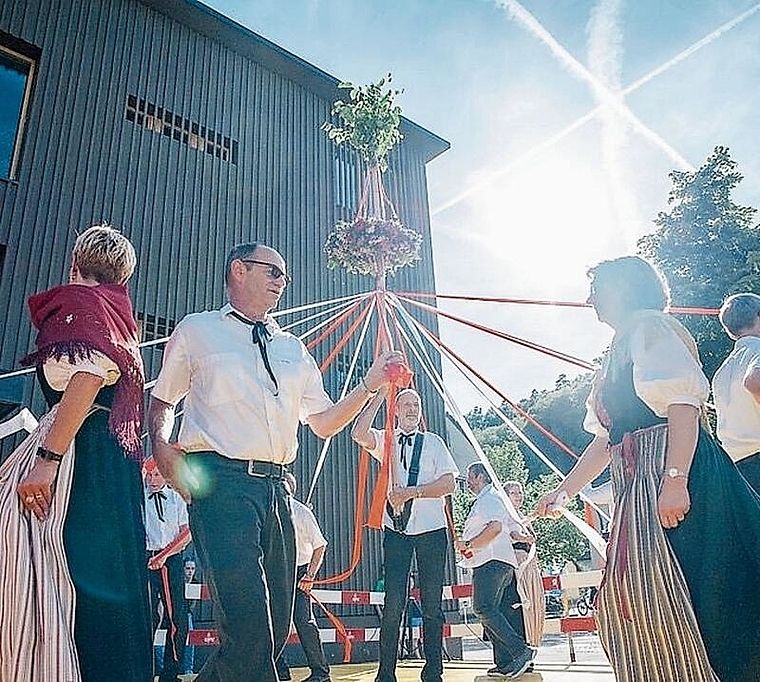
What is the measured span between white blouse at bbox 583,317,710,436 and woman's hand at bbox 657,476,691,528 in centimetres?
27

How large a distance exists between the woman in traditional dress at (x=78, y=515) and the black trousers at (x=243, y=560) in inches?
10.0

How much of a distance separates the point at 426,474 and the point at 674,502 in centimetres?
254

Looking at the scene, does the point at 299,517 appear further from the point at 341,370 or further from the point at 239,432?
the point at 341,370

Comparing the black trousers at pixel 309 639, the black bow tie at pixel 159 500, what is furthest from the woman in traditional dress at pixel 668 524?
the black bow tie at pixel 159 500

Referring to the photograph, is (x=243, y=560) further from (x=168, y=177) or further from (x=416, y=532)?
(x=168, y=177)

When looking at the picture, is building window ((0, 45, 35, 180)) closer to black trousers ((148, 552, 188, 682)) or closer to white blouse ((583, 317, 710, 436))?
black trousers ((148, 552, 188, 682))

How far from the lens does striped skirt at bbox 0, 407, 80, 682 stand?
2.33 metres

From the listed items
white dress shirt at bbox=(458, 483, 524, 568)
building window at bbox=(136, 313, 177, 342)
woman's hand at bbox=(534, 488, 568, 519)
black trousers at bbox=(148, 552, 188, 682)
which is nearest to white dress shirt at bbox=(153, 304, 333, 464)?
woman's hand at bbox=(534, 488, 568, 519)

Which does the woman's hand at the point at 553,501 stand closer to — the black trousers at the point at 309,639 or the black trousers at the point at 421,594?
the black trousers at the point at 421,594

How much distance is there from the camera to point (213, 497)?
248 centimetres

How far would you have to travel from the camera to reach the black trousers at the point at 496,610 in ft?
17.5

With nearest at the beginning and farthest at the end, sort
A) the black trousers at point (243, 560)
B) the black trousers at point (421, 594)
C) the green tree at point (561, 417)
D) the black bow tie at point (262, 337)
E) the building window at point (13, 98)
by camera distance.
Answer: the black trousers at point (243, 560) → the black bow tie at point (262, 337) → the black trousers at point (421, 594) → the building window at point (13, 98) → the green tree at point (561, 417)

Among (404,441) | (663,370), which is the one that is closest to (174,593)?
(404,441)

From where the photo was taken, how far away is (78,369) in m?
2.55
